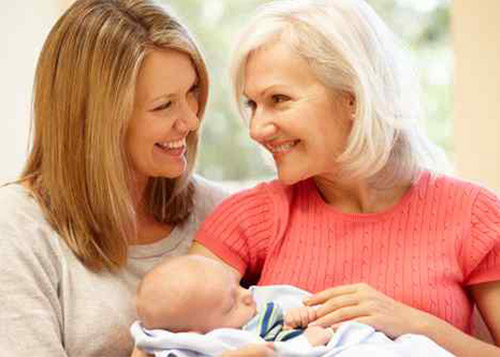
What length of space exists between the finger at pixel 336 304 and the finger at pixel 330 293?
0.02m

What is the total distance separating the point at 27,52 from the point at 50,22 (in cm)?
26

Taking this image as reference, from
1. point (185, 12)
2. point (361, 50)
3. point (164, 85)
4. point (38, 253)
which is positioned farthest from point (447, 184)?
point (185, 12)

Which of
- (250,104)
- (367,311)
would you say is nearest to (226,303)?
(367,311)

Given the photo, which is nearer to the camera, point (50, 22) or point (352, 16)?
point (352, 16)

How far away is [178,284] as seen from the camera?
1705 mm

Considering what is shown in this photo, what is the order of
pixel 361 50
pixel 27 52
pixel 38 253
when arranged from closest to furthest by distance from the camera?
pixel 38 253
pixel 361 50
pixel 27 52

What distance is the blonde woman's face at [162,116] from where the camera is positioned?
1.95 metres

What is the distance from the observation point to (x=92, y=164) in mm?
1906

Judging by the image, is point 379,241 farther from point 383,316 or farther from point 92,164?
point 92,164

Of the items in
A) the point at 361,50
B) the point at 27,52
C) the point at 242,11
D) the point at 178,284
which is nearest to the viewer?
the point at 178,284

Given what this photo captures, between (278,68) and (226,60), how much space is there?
6.77 feet

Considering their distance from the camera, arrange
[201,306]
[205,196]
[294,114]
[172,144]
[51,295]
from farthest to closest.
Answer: [205,196] < [172,144] < [294,114] < [51,295] < [201,306]

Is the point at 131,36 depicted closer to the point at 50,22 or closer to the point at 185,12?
the point at 50,22

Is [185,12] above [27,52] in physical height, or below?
above
